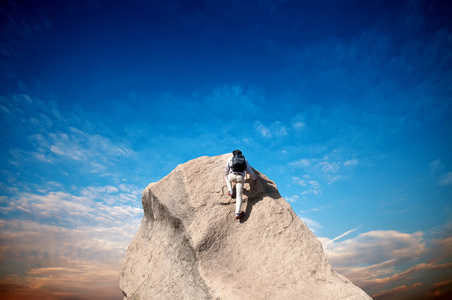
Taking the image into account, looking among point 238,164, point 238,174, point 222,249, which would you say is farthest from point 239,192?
point 222,249

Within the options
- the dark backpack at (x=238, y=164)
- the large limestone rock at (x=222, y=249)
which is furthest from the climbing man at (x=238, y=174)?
the large limestone rock at (x=222, y=249)

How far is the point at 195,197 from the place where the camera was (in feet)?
21.8

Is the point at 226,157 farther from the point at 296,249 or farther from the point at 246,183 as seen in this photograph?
the point at 296,249

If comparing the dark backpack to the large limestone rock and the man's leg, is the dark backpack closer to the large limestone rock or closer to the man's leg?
the man's leg

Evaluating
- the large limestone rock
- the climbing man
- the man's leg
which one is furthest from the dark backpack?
the large limestone rock

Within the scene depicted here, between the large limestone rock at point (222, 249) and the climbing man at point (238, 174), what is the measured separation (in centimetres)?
23

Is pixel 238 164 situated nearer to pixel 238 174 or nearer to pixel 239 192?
pixel 238 174

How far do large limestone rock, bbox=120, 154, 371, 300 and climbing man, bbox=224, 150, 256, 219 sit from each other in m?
0.23

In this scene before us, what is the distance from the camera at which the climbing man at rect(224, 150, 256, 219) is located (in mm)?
6410

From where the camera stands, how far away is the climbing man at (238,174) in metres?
6.41

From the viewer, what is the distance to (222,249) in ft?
19.7

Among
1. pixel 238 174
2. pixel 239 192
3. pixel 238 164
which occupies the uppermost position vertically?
pixel 238 164

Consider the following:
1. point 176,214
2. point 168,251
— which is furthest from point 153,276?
point 176,214

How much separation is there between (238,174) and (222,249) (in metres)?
1.76
